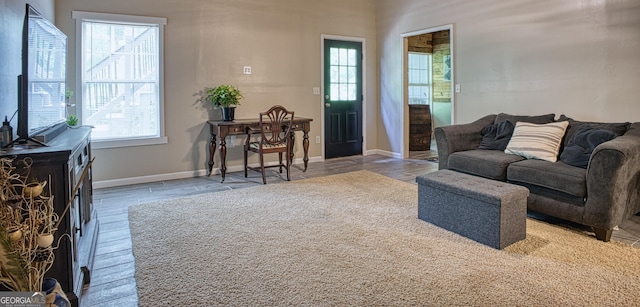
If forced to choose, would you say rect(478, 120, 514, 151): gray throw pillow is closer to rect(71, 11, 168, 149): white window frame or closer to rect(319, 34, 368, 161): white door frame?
rect(319, 34, 368, 161): white door frame

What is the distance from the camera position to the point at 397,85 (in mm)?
6766

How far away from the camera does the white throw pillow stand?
375cm

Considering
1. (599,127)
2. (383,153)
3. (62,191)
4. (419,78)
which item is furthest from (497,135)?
(419,78)

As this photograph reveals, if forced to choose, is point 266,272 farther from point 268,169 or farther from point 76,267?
point 268,169

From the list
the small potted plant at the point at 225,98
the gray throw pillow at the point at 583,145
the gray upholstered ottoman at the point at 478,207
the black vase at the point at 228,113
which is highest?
the small potted plant at the point at 225,98

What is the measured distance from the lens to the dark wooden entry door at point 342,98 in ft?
21.9

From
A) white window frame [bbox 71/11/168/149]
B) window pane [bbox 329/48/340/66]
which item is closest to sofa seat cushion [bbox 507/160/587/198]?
window pane [bbox 329/48/340/66]

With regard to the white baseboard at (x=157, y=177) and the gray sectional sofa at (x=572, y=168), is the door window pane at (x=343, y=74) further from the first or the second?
the gray sectional sofa at (x=572, y=168)

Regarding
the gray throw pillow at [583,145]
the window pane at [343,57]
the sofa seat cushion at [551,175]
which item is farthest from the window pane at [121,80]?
the gray throw pillow at [583,145]

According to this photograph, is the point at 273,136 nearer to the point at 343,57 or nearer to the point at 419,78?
the point at 343,57

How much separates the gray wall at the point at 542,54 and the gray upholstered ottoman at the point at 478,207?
6.86 ft

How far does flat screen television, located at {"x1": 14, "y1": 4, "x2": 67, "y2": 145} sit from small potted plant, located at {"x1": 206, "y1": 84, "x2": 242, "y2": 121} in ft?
7.31

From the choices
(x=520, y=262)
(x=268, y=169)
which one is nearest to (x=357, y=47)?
(x=268, y=169)

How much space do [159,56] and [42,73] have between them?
266 cm
